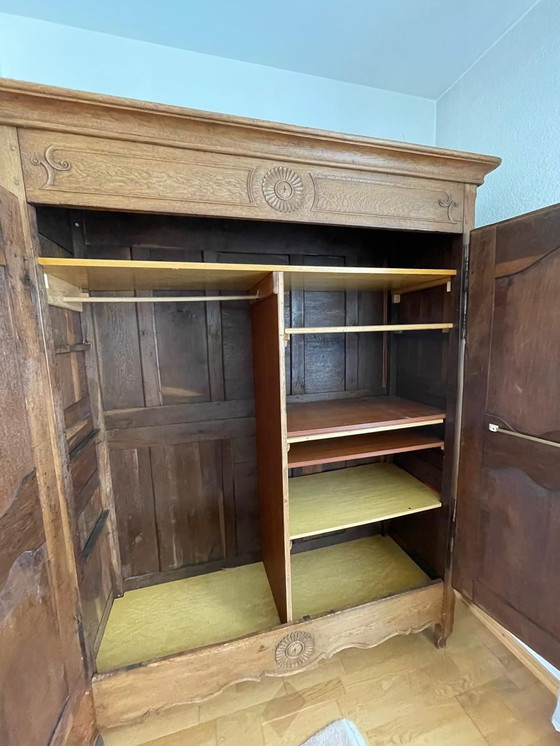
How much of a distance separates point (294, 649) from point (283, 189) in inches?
65.2

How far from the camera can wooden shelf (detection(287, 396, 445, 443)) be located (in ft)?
4.08

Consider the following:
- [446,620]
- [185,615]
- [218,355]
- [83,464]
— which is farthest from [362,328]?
[185,615]

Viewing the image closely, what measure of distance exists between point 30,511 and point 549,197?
6.59 ft

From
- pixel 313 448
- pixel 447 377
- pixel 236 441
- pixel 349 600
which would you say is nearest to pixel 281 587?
pixel 349 600

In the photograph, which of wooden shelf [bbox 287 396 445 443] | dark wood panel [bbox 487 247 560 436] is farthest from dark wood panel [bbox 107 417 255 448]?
dark wood panel [bbox 487 247 560 436]

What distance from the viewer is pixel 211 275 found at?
3.83ft

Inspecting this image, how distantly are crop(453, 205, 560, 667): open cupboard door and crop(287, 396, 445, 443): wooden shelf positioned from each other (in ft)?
0.73

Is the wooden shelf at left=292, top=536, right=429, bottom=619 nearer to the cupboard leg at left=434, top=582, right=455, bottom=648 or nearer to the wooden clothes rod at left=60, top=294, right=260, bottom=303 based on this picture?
the cupboard leg at left=434, top=582, right=455, bottom=648

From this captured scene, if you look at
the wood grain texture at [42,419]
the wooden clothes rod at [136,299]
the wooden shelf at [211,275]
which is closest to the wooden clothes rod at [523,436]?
the wooden shelf at [211,275]

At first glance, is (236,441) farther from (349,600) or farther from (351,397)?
(349,600)

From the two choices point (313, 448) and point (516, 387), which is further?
point (313, 448)

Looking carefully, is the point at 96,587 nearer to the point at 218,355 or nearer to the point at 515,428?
the point at 218,355

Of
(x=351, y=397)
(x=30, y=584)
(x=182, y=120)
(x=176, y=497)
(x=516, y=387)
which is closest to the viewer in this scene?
(x=30, y=584)

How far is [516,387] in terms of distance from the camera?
1053 mm
